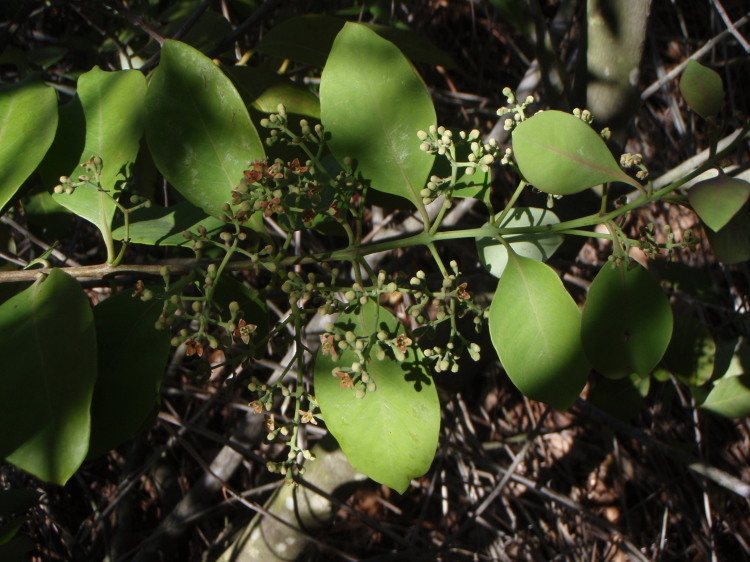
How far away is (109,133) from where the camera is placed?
Answer: 1.33 metres

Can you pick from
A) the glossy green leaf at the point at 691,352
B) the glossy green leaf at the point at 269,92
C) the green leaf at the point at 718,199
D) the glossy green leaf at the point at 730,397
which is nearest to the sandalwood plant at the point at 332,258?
the green leaf at the point at 718,199

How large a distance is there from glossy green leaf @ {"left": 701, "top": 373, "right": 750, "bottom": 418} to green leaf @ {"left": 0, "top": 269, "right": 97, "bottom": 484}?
5.85ft

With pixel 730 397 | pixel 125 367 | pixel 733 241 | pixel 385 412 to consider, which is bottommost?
pixel 730 397

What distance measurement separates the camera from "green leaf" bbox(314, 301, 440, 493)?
1188 mm

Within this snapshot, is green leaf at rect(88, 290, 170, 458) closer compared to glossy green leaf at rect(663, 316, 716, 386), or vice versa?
green leaf at rect(88, 290, 170, 458)

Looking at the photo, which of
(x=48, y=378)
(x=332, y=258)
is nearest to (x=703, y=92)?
(x=332, y=258)

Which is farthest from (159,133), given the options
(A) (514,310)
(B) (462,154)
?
(A) (514,310)

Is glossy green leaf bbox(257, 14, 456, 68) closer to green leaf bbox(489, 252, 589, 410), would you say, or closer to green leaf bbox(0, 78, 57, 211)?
green leaf bbox(0, 78, 57, 211)

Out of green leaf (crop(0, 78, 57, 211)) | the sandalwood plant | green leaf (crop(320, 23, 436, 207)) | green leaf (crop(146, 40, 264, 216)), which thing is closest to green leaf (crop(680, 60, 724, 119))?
the sandalwood plant

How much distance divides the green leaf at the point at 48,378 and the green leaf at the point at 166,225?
0.72 ft

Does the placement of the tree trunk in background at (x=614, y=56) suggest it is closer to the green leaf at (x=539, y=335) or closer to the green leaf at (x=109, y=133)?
the green leaf at (x=539, y=335)

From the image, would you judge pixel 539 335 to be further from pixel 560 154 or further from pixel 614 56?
pixel 614 56

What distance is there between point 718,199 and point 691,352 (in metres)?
1.10

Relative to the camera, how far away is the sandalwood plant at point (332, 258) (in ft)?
3.55
